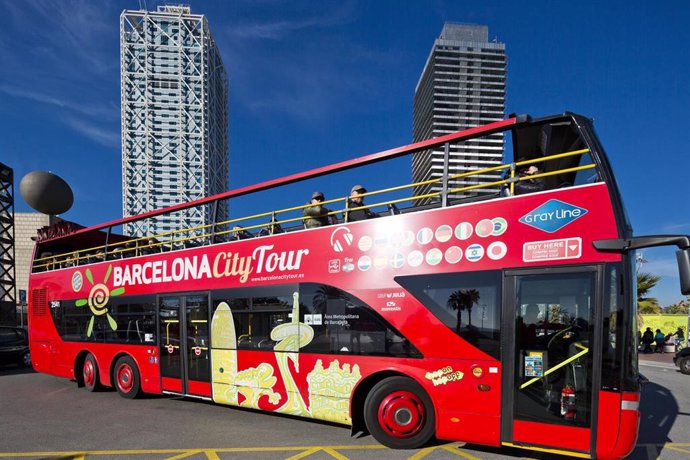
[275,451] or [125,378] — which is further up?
[275,451]

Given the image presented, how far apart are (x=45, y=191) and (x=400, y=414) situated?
23775mm

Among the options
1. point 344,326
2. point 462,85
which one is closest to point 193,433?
point 344,326

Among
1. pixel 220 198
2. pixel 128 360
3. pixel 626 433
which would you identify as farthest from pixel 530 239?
pixel 128 360

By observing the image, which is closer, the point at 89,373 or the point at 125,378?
the point at 125,378

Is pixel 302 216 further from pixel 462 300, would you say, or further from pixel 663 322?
pixel 663 322

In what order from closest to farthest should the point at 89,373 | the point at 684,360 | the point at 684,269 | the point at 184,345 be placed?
the point at 684,269, the point at 184,345, the point at 89,373, the point at 684,360

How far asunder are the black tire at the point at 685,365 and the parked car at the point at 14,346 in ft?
69.9

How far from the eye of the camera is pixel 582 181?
14.0 feet

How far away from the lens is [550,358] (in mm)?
3990

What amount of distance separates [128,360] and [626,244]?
Answer: 28.8 feet

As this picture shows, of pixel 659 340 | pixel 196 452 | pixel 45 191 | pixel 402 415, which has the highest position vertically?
pixel 45 191

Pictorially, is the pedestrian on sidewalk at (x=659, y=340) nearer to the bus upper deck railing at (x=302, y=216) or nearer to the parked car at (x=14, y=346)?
the bus upper deck railing at (x=302, y=216)

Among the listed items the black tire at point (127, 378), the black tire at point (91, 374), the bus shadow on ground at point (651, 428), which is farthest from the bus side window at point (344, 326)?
the black tire at point (91, 374)

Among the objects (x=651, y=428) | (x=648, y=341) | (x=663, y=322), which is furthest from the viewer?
(x=663, y=322)
